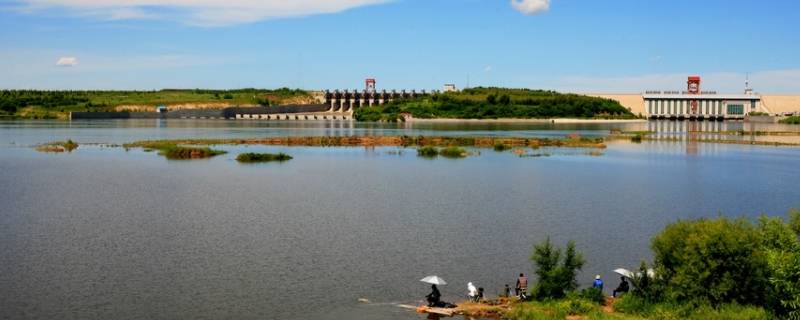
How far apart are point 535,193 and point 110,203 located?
28.8 metres

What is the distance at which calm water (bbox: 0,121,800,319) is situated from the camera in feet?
104

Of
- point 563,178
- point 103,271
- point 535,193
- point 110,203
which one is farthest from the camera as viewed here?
point 563,178

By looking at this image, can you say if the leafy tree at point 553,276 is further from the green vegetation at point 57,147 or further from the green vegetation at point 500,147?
the green vegetation at point 57,147

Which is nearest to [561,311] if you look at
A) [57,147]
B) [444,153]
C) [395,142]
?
[444,153]

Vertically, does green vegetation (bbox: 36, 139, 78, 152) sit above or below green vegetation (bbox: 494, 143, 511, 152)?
above

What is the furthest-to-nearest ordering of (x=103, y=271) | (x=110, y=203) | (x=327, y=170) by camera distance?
1. (x=327, y=170)
2. (x=110, y=203)
3. (x=103, y=271)

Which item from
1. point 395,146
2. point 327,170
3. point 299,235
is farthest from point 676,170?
point 299,235

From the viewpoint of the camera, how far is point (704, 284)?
27812mm

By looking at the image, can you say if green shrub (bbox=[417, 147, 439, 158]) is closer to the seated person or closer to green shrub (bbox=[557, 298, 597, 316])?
the seated person

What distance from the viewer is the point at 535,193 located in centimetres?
6112

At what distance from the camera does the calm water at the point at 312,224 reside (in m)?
31.7

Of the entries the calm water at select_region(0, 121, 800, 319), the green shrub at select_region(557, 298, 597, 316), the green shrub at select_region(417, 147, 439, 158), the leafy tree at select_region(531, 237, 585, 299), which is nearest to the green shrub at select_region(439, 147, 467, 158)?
the green shrub at select_region(417, 147, 439, 158)

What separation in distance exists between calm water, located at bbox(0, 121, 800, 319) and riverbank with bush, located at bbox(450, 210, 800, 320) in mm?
3455

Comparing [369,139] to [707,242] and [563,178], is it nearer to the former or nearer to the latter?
[563,178]
